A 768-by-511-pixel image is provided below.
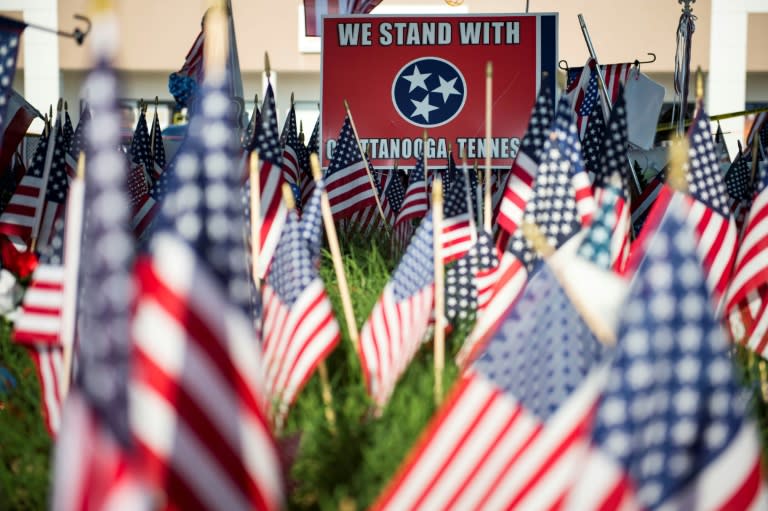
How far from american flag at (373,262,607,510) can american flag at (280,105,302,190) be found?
422cm

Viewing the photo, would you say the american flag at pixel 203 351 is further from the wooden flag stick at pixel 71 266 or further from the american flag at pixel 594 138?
the american flag at pixel 594 138

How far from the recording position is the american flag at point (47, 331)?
10.6 feet

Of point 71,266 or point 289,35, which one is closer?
point 71,266

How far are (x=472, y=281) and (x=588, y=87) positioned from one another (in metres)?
3.75

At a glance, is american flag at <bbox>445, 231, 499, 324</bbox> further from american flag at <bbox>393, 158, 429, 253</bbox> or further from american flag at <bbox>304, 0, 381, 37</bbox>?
american flag at <bbox>304, 0, 381, 37</bbox>

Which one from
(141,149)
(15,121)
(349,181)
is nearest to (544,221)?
(349,181)

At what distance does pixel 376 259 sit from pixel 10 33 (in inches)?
A: 95.3

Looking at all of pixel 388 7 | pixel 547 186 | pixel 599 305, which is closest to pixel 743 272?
pixel 547 186

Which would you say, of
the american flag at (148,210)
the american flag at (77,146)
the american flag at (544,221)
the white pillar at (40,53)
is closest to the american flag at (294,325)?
the american flag at (544,221)

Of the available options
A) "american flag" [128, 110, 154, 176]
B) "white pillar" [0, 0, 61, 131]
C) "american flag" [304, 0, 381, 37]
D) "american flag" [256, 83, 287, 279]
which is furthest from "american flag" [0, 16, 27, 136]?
"white pillar" [0, 0, 61, 131]

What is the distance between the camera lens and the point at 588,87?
287 inches

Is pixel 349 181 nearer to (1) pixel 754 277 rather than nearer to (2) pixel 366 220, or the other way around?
(2) pixel 366 220

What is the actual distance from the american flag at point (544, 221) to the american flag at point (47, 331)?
4.90ft

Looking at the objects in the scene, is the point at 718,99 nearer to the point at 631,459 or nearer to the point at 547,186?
the point at 547,186
